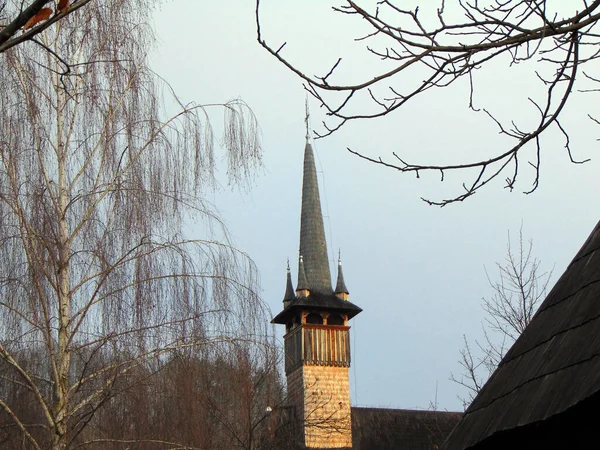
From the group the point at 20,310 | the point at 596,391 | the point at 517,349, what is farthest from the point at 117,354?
the point at 596,391

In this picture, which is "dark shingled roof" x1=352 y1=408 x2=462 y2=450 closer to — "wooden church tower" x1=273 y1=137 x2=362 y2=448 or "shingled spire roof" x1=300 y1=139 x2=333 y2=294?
"wooden church tower" x1=273 y1=137 x2=362 y2=448

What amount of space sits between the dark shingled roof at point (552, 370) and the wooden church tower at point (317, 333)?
32.3 meters

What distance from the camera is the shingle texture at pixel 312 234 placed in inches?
1673

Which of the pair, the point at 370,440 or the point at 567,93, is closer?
the point at 567,93

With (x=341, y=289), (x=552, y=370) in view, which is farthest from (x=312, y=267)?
(x=552, y=370)

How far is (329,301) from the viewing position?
4150cm

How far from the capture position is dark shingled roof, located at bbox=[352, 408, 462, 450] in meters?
39.8

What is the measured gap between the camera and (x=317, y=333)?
40.9 meters

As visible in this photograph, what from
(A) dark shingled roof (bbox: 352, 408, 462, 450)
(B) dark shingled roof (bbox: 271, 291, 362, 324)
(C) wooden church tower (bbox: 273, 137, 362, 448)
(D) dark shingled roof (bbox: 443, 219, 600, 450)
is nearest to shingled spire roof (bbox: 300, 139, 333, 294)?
(C) wooden church tower (bbox: 273, 137, 362, 448)

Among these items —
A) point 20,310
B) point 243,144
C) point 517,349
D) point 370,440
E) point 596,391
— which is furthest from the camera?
point 370,440

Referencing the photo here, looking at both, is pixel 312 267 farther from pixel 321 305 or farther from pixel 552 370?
pixel 552 370

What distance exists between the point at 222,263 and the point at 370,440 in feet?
108

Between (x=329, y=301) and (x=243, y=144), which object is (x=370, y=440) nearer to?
(x=329, y=301)

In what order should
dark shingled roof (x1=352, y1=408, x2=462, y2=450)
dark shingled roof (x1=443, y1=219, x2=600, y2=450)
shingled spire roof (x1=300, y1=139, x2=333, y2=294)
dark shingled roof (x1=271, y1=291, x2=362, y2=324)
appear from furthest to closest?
1. shingled spire roof (x1=300, y1=139, x2=333, y2=294)
2. dark shingled roof (x1=271, y1=291, x2=362, y2=324)
3. dark shingled roof (x1=352, y1=408, x2=462, y2=450)
4. dark shingled roof (x1=443, y1=219, x2=600, y2=450)
